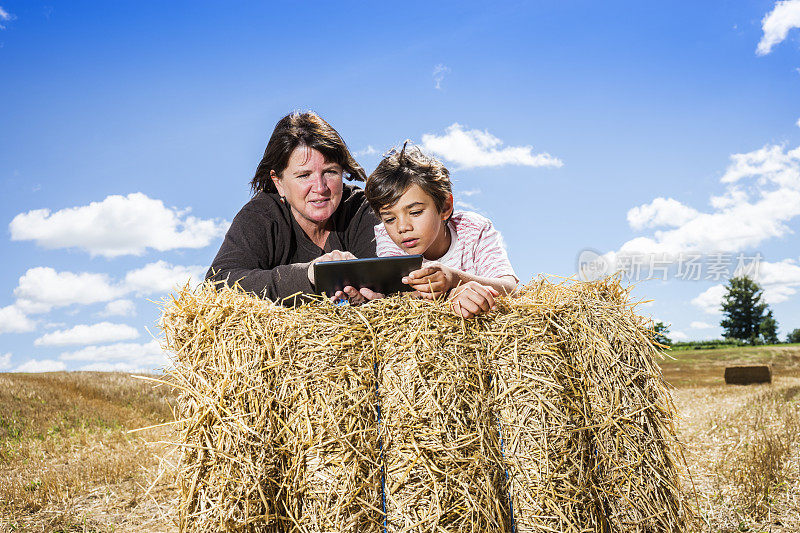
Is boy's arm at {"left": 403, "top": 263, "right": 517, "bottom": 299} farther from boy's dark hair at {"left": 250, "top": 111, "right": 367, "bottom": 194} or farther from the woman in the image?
boy's dark hair at {"left": 250, "top": 111, "right": 367, "bottom": 194}

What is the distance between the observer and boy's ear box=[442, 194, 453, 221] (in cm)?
400

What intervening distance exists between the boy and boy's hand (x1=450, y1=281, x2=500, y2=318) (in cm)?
60

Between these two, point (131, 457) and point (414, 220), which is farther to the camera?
point (131, 457)

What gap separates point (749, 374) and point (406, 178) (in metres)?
12.1

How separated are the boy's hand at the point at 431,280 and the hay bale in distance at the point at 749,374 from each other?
1226 cm

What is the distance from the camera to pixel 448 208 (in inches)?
159

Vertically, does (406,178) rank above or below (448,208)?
above

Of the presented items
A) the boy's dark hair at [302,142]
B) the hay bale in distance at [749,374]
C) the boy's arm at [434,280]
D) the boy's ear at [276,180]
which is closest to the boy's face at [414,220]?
the boy's arm at [434,280]

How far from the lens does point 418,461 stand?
254cm

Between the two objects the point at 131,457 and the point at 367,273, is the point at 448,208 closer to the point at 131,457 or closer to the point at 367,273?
the point at 367,273

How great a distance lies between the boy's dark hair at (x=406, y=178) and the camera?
3811mm

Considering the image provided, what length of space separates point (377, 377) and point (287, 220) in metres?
2.09

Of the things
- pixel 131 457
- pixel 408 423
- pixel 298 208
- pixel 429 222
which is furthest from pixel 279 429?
pixel 131 457

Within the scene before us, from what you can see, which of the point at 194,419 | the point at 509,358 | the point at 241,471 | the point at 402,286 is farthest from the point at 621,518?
the point at 194,419
